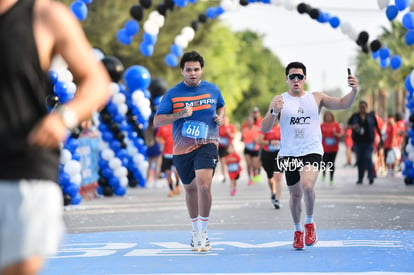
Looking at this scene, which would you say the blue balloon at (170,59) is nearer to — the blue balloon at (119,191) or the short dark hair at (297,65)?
the blue balloon at (119,191)

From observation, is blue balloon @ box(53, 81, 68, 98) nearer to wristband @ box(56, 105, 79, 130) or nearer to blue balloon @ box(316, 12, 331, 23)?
wristband @ box(56, 105, 79, 130)

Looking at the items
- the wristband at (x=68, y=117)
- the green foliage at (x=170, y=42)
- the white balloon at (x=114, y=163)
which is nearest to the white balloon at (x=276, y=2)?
the green foliage at (x=170, y=42)

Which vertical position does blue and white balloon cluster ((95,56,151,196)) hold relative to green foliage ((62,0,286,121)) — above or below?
below

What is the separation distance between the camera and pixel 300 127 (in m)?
9.20

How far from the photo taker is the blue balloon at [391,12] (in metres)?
20.0

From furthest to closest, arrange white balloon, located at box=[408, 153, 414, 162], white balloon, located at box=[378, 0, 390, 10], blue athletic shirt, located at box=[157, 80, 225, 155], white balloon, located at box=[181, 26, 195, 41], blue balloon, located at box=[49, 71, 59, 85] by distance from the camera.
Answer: white balloon, located at box=[181, 26, 195, 41]
white balloon, located at box=[408, 153, 414, 162]
white balloon, located at box=[378, 0, 390, 10]
blue balloon, located at box=[49, 71, 59, 85]
blue athletic shirt, located at box=[157, 80, 225, 155]

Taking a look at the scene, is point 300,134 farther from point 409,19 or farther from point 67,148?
point 409,19

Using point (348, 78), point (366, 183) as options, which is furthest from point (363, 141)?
point (348, 78)

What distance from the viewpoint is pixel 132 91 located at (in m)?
22.1

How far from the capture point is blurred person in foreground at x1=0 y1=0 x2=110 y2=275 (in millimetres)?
3496

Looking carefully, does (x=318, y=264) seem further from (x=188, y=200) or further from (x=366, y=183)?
(x=366, y=183)

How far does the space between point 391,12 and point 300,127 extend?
11673 mm

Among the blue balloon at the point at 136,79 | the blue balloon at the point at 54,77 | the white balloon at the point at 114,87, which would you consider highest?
the blue balloon at the point at 136,79

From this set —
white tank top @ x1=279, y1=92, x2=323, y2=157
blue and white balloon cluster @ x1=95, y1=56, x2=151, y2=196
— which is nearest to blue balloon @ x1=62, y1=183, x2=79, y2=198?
blue and white balloon cluster @ x1=95, y1=56, x2=151, y2=196
